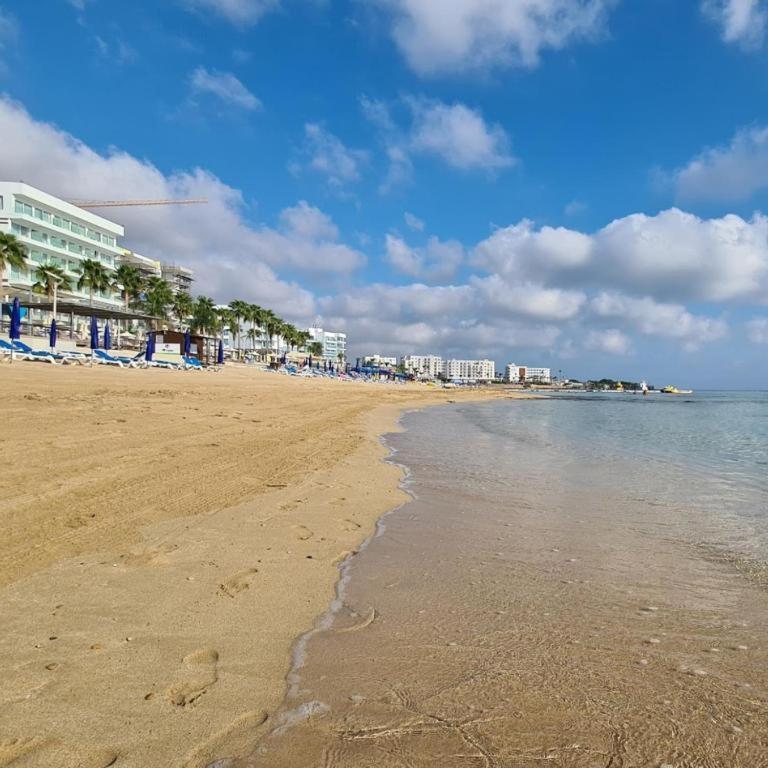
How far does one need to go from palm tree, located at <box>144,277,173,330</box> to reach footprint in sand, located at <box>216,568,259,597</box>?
73812 millimetres

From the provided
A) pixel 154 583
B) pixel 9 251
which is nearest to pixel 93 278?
pixel 9 251

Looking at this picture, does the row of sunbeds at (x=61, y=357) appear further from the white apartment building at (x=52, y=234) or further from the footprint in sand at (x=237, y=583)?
the footprint in sand at (x=237, y=583)

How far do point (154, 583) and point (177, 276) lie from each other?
4376 inches

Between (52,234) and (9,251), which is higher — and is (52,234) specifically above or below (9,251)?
above

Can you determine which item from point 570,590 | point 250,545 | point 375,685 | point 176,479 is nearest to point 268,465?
point 176,479

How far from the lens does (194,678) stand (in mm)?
2748

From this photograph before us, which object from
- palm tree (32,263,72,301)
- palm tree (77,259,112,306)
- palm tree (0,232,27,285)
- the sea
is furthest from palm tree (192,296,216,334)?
the sea

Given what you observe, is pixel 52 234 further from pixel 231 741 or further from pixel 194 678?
pixel 231 741

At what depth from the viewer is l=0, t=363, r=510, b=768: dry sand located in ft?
7.75

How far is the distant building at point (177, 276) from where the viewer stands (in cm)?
10225

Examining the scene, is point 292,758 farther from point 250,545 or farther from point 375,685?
point 250,545

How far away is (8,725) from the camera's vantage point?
230cm

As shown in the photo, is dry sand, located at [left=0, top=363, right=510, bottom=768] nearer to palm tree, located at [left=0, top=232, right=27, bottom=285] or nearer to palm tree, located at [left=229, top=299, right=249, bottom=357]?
palm tree, located at [left=0, top=232, right=27, bottom=285]

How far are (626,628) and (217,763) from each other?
2748mm
